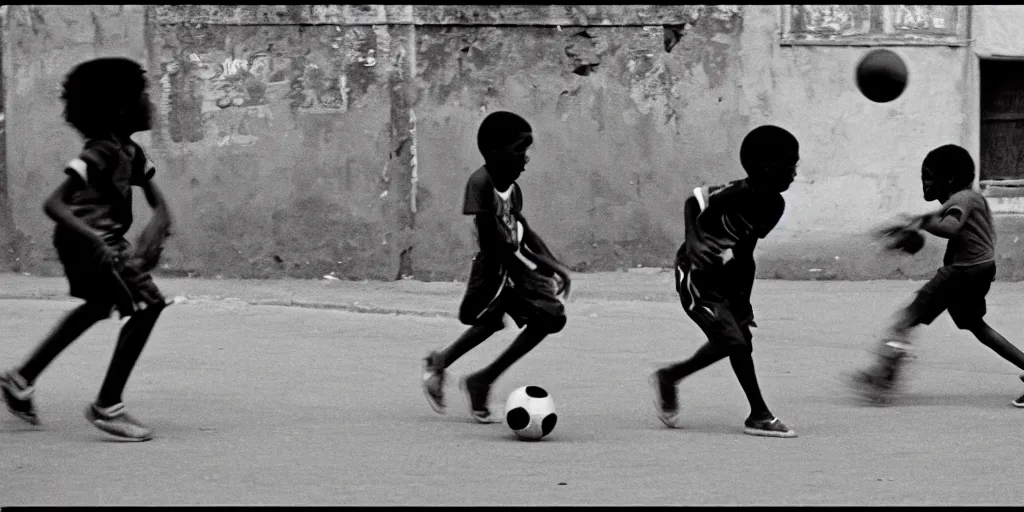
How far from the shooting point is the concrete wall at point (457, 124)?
1201 centimetres

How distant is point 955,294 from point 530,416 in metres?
2.62

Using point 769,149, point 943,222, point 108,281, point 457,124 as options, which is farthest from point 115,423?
point 457,124

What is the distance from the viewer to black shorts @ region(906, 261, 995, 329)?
7152 millimetres

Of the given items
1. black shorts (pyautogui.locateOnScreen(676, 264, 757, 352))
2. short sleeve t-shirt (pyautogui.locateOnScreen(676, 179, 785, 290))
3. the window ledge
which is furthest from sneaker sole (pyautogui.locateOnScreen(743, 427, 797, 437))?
the window ledge

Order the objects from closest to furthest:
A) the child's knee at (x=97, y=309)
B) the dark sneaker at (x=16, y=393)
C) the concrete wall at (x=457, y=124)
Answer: the child's knee at (x=97, y=309) < the dark sneaker at (x=16, y=393) < the concrete wall at (x=457, y=124)

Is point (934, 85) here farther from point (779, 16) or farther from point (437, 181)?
point (437, 181)

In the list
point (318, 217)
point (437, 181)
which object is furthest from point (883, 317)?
point (318, 217)

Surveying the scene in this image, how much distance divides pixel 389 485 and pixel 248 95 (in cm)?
760

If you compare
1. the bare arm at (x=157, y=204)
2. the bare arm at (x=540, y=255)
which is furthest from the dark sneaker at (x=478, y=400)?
the bare arm at (x=157, y=204)

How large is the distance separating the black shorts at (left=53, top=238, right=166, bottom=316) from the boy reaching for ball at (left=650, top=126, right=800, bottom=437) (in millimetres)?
2367

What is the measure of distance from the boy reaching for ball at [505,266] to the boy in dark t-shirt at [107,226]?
144 cm

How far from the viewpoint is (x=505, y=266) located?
6.37 metres

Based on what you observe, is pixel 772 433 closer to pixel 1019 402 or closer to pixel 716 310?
pixel 716 310

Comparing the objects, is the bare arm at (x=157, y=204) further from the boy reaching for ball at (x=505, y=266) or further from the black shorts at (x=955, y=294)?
the black shorts at (x=955, y=294)
